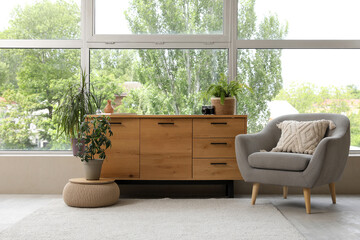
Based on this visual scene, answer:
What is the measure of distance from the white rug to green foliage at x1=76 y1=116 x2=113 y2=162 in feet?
1.56

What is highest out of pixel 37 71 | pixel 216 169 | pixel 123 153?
pixel 37 71

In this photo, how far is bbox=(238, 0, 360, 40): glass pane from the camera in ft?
16.3

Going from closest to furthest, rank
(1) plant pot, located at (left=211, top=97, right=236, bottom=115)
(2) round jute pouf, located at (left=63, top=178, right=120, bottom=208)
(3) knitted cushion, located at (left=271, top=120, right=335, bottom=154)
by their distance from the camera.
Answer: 1. (2) round jute pouf, located at (left=63, top=178, right=120, bottom=208)
2. (3) knitted cushion, located at (left=271, top=120, right=335, bottom=154)
3. (1) plant pot, located at (left=211, top=97, right=236, bottom=115)

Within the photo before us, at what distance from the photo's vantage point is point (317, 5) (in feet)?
16.4

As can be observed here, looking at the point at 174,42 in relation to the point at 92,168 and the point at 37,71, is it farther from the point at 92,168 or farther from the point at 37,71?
the point at 92,168

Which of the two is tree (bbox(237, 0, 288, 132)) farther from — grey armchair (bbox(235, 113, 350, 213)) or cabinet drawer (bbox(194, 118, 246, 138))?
grey armchair (bbox(235, 113, 350, 213))

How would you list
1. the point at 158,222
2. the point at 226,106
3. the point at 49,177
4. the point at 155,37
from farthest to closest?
the point at 155,37 < the point at 49,177 < the point at 226,106 < the point at 158,222

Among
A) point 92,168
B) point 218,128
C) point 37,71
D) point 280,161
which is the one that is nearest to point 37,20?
point 37,71

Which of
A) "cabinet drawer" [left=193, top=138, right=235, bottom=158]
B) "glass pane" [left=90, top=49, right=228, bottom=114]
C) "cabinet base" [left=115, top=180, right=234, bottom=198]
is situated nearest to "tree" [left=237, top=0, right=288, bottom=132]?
"glass pane" [left=90, top=49, right=228, bottom=114]

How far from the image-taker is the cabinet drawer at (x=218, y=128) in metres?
4.38

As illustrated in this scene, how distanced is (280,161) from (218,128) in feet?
2.65

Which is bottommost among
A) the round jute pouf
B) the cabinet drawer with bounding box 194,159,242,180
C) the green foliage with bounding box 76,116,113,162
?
the round jute pouf

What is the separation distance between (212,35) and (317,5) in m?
1.19

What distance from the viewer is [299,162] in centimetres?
367
